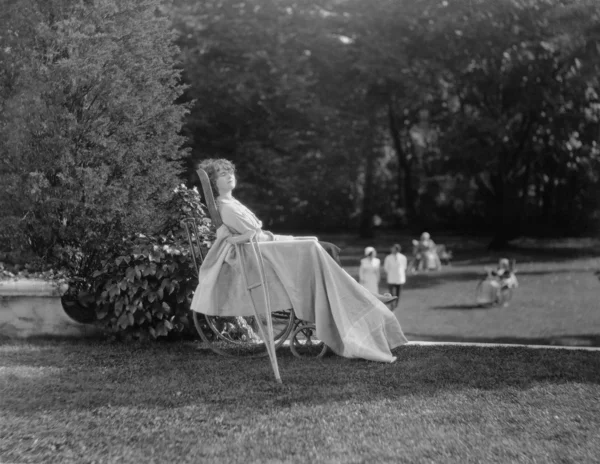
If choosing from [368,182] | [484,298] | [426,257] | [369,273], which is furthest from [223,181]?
[368,182]

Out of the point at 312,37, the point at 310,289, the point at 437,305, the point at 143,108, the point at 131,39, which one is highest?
the point at 312,37

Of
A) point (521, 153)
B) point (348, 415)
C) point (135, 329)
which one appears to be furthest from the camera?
point (521, 153)

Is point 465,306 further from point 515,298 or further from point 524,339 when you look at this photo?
point 524,339

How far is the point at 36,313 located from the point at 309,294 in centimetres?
305

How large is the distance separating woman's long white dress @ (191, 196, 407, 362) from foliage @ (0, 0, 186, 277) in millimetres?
1638

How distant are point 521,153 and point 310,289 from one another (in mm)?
27832

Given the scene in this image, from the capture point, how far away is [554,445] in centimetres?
470

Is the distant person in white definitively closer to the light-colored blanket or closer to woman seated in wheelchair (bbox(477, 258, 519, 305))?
woman seated in wheelchair (bbox(477, 258, 519, 305))

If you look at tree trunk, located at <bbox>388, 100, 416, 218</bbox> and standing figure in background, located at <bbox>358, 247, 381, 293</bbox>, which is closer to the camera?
standing figure in background, located at <bbox>358, 247, 381, 293</bbox>

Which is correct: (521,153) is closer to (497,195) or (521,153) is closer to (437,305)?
(497,195)

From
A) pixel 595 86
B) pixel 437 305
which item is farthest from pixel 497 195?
pixel 437 305

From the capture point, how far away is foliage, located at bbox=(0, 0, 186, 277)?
8.13 meters

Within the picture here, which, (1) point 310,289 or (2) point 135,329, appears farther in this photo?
(2) point 135,329

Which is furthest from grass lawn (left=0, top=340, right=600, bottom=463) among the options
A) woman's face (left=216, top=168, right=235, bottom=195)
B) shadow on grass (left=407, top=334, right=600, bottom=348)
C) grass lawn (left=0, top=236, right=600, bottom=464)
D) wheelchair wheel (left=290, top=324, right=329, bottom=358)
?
shadow on grass (left=407, top=334, right=600, bottom=348)
